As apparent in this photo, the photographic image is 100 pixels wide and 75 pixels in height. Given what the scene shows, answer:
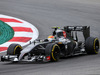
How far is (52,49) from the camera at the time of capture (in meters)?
11.3

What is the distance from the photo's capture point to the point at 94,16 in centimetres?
2236

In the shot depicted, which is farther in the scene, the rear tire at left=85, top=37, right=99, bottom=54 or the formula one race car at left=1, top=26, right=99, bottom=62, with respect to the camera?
the rear tire at left=85, top=37, right=99, bottom=54

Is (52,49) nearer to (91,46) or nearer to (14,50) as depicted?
(14,50)

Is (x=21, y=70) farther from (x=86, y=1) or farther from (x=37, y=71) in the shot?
(x=86, y=1)

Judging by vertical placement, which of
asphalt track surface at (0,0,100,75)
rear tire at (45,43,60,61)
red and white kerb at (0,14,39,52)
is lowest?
rear tire at (45,43,60,61)

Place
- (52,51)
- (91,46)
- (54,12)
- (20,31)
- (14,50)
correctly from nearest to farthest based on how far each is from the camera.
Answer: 1. (52,51)
2. (14,50)
3. (91,46)
4. (20,31)
5. (54,12)

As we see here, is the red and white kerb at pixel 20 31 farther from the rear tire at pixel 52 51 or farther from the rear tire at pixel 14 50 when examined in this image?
the rear tire at pixel 52 51

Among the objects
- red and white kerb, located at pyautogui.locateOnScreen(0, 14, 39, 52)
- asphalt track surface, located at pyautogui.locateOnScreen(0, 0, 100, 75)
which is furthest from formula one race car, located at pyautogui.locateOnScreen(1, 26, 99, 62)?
asphalt track surface, located at pyautogui.locateOnScreen(0, 0, 100, 75)

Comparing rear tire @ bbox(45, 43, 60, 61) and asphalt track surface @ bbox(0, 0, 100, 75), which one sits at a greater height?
asphalt track surface @ bbox(0, 0, 100, 75)

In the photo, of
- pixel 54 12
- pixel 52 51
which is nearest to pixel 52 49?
pixel 52 51

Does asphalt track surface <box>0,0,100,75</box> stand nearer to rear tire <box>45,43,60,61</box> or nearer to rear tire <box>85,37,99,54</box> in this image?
rear tire <box>85,37,99,54</box>

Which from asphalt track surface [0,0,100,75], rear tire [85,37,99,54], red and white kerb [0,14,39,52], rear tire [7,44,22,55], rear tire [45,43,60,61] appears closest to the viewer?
rear tire [45,43,60,61]

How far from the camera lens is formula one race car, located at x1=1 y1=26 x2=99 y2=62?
11.3 metres

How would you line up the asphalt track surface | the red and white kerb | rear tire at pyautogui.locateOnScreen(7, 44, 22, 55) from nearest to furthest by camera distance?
rear tire at pyautogui.locateOnScreen(7, 44, 22, 55) → the red and white kerb → the asphalt track surface
